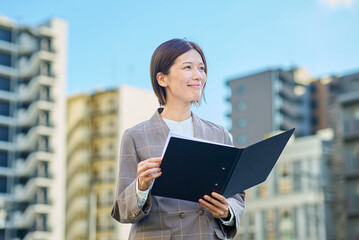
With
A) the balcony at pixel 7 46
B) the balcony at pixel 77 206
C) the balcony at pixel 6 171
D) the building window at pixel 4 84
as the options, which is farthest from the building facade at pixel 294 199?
the balcony at pixel 7 46

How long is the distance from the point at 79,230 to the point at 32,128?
11012mm

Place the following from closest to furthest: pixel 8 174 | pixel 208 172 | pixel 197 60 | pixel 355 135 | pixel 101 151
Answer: pixel 208 172 < pixel 197 60 < pixel 355 135 < pixel 8 174 < pixel 101 151

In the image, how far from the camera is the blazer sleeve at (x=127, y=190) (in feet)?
7.54

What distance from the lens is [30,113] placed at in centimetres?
4800

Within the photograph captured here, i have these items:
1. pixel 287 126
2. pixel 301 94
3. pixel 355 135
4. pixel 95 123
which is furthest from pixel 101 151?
pixel 355 135

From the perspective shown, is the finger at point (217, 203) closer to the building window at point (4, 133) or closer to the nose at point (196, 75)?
the nose at point (196, 75)

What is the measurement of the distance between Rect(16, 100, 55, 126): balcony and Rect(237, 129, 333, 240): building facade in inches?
632

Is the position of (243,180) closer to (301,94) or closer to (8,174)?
(8,174)

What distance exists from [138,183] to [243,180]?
1.21ft

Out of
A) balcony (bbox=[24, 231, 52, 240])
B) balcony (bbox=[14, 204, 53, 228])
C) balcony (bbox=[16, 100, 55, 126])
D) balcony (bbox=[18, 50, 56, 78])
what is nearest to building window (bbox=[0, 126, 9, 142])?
balcony (bbox=[16, 100, 55, 126])

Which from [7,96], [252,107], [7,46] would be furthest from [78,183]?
[252,107]

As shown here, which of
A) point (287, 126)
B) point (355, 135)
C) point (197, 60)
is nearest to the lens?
point (197, 60)

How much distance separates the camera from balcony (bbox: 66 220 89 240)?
54681mm

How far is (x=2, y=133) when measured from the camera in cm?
4638
